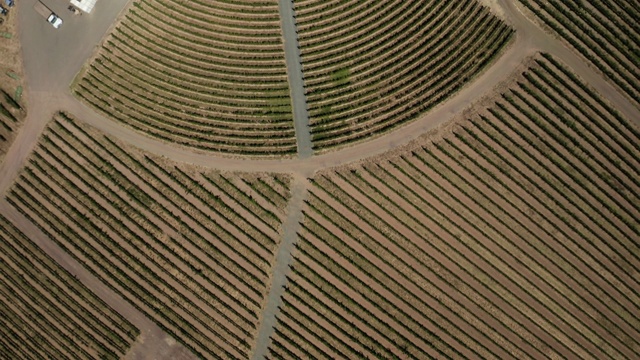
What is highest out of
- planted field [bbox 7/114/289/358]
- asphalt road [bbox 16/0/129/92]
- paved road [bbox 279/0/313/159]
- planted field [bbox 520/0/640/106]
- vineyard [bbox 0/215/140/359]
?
planted field [bbox 520/0/640/106]

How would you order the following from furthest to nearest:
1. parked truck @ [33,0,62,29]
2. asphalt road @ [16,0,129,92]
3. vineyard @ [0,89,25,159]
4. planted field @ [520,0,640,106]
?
vineyard @ [0,89,25,159]
planted field @ [520,0,640,106]
asphalt road @ [16,0,129,92]
parked truck @ [33,0,62,29]

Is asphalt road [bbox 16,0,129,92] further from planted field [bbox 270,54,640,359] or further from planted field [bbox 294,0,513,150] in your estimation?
planted field [bbox 270,54,640,359]

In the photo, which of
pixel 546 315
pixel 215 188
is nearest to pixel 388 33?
pixel 215 188

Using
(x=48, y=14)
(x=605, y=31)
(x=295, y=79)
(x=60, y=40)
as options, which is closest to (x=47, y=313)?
(x=60, y=40)

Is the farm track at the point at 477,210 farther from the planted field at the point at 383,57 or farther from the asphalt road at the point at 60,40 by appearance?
the planted field at the point at 383,57

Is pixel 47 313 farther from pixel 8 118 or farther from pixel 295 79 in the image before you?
pixel 295 79

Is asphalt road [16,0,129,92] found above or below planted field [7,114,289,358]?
above

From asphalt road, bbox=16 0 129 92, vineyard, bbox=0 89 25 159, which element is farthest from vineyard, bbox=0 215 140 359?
asphalt road, bbox=16 0 129 92

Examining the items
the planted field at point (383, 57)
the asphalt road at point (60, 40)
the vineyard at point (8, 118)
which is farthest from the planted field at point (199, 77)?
the vineyard at point (8, 118)
